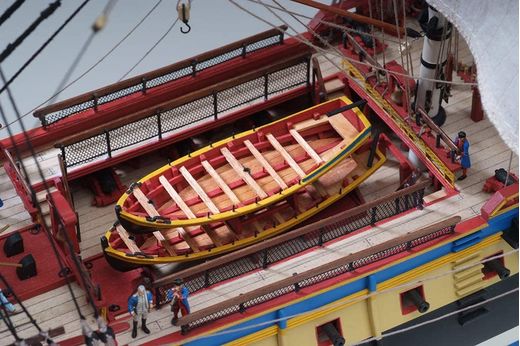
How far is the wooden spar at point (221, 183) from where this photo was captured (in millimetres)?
16750

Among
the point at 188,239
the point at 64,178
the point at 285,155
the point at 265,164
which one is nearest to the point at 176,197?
the point at 188,239

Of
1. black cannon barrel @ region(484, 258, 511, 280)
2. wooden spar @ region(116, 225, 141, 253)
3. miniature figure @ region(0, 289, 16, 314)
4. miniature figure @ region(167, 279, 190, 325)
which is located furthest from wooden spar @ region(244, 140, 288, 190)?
miniature figure @ region(0, 289, 16, 314)

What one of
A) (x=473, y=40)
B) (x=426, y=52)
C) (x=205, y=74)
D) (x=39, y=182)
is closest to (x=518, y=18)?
(x=473, y=40)

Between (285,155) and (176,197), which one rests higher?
(285,155)

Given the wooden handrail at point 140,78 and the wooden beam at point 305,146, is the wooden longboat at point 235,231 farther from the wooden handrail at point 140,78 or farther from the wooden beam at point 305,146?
the wooden handrail at point 140,78

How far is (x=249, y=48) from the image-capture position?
61.9ft

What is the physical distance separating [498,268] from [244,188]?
339cm

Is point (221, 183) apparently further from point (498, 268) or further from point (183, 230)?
point (498, 268)

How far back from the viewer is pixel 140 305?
A: 49.0 ft

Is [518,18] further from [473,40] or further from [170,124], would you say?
[170,124]

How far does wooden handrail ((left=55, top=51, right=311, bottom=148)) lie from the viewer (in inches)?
693

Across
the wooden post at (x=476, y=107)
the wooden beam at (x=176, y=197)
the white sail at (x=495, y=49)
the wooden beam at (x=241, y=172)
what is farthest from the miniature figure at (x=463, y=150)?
the wooden beam at (x=176, y=197)

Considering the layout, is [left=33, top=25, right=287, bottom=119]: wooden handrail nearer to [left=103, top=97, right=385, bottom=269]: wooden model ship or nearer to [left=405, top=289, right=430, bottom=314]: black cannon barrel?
[left=103, top=97, right=385, bottom=269]: wooden model ship

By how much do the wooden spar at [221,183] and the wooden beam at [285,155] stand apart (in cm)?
87
